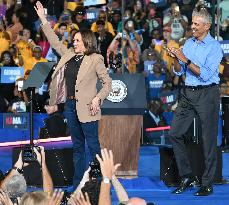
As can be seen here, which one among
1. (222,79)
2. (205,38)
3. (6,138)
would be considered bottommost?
(6,138)

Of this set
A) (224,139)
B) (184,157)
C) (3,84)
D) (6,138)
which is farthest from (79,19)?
(184,157)

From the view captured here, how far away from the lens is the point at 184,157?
30.2ft

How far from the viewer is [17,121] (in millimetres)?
13930

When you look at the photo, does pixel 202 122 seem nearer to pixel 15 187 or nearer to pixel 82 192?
pixel 15 187

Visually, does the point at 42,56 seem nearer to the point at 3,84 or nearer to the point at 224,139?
the point at 3,84

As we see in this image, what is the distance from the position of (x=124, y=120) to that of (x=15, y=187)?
11.3 ft

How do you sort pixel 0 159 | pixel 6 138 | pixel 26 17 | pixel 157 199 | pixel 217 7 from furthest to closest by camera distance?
1. pixel 26 17
2. pixel 6 138
3. pixel 217 7
4. pixel 0 159
5. pixel 157 199

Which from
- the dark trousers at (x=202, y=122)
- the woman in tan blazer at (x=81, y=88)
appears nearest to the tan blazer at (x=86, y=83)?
the woman in tan blazer at (x=81, y=88)

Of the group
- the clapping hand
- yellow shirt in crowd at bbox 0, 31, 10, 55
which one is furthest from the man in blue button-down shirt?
yellow shirt in crowd at bbox 0, 31, 10, 55

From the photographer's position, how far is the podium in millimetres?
9836

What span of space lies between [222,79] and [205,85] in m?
4.60

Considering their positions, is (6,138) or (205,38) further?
(6,138)

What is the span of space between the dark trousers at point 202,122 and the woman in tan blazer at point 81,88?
0.87 metres

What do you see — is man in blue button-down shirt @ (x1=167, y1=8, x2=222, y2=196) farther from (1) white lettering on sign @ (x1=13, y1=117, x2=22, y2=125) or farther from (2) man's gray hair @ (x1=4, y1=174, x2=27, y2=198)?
(1) white lettering on sign @ (x1=13, y1=117, x2=22, y2=125)
